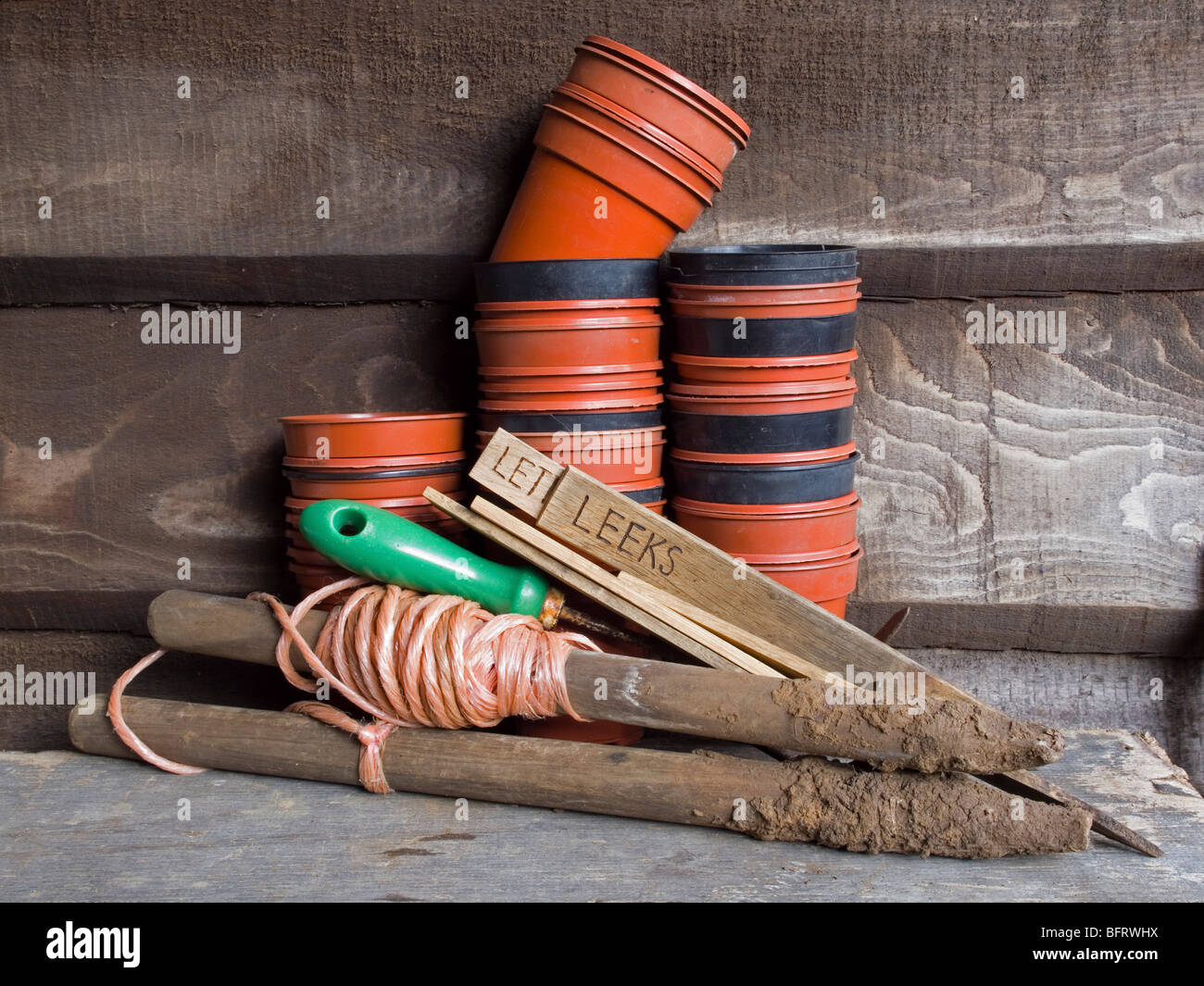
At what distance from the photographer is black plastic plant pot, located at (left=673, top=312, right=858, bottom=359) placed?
8.24ft

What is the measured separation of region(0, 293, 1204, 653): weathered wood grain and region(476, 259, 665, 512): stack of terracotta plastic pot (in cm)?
45

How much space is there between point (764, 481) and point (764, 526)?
0.35ft

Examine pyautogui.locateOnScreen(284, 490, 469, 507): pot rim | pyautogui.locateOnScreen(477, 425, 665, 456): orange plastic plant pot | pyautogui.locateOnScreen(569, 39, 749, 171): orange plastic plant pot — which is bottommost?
pyautogui.locateOnScreen(284, 490, 469, 507): pot rim

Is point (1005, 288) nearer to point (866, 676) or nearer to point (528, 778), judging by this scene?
point (866, 676)

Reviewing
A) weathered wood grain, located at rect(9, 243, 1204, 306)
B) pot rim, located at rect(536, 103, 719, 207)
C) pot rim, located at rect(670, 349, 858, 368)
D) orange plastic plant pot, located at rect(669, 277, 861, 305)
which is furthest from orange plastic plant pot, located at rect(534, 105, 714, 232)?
weathered wood grain, located at rect(9, 243, 1204, 306)

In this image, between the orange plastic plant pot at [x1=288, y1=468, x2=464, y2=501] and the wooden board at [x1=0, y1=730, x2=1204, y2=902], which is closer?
the wooden board at [x1=0, y1=730, x2=1204, y2=902]

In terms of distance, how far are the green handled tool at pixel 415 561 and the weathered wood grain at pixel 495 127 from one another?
811mm

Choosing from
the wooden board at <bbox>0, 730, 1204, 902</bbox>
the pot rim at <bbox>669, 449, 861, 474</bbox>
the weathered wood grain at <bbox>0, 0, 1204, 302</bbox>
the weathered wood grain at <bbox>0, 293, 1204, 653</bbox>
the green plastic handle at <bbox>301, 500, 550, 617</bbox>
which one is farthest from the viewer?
the weathered wood grain at <bbox>0, 293, 1204, 653</bbox>

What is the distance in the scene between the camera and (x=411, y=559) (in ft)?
7.76

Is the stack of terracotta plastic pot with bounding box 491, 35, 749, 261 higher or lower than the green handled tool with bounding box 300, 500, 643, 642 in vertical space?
higher

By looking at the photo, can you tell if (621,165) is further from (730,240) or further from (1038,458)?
(1038,458)

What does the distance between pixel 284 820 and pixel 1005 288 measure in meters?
2.20

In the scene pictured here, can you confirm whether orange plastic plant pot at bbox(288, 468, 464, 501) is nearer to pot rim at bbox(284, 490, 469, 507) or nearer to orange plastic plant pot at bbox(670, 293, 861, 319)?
pot rim at bbox(284, 490, 469, 507)

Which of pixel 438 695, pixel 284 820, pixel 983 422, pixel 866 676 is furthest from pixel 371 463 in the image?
pixel 983 422
